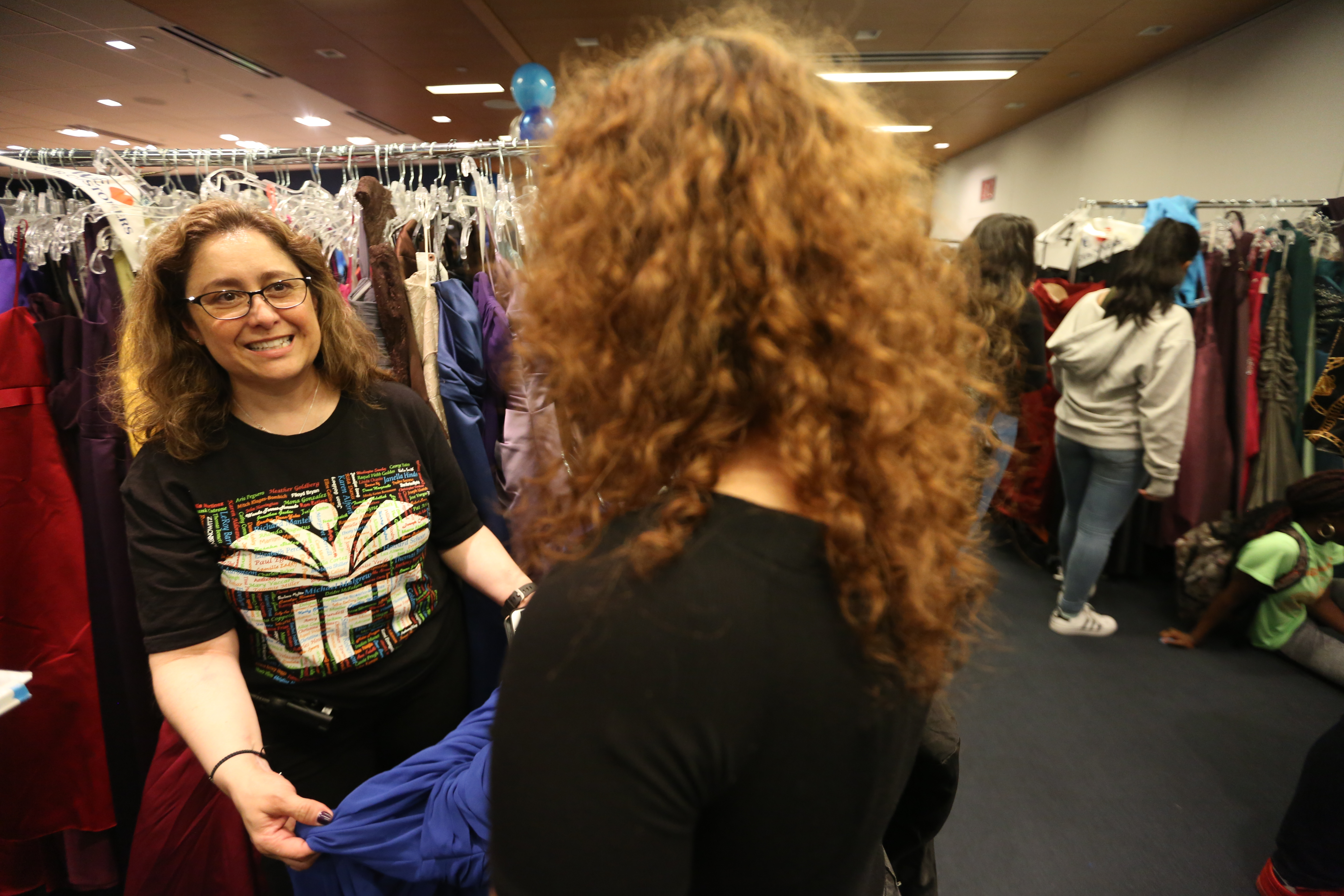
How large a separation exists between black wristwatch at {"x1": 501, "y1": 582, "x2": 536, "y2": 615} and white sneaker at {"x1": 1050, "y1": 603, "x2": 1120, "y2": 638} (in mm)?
2622

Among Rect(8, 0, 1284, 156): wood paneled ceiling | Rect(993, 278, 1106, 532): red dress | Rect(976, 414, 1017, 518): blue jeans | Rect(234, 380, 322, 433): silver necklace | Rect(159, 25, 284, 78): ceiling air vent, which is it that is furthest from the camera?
Rect(159, 25, 284, 78): ceiling air vent

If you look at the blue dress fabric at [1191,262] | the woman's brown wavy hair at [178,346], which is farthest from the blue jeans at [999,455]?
the woman's brown wavy hair at [178,346]

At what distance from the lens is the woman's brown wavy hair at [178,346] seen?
3.47 ft

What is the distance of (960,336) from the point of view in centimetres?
63

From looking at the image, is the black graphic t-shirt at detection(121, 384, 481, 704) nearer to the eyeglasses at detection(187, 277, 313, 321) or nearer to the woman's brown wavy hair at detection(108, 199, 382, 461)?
the woman's brown wavy hair at detection(108, 199, 382, 461)

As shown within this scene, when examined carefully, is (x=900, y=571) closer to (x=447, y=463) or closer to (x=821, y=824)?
(x=821, y=824)

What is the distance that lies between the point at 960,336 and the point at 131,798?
2.07 m

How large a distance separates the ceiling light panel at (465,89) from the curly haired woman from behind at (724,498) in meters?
6.86

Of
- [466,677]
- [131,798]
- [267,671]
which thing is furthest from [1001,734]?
[131,798]

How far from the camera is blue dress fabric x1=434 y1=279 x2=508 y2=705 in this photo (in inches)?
57.8

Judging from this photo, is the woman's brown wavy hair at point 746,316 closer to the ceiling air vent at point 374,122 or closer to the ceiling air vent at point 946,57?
the ceiling air vent at point 946,57

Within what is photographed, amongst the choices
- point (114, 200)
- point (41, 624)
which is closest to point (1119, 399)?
point (114, 200)

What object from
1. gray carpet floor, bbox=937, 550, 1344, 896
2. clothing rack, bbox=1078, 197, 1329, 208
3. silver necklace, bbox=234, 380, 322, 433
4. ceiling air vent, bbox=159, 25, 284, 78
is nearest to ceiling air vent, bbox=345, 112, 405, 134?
ceiling air vent, bbox=159, 25, 284, 78

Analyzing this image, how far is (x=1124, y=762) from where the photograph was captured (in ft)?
6.95
